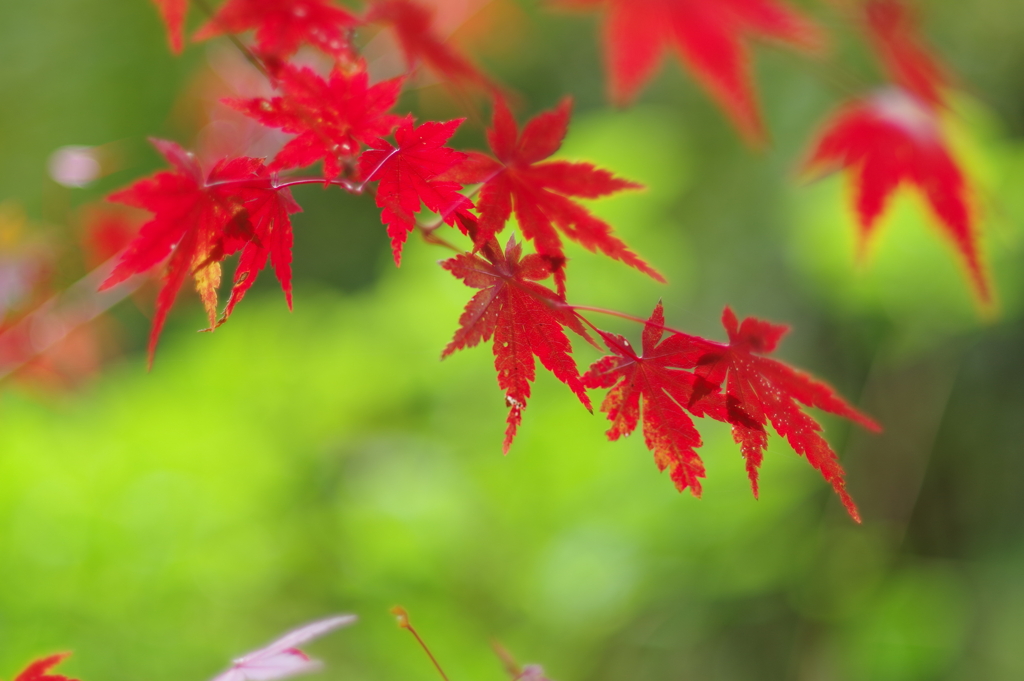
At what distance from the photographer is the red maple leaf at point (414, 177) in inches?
15.8

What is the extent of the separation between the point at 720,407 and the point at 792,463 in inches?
55.6

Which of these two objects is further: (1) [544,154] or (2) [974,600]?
(2) [974,600]

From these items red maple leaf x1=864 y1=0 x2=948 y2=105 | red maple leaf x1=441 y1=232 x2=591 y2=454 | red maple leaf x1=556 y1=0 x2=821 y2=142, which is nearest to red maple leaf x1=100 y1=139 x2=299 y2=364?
red maple leaf x1=441 y1=232 x2=591 y2=454

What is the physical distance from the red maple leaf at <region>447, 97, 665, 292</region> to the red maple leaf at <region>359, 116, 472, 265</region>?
0.5 inches

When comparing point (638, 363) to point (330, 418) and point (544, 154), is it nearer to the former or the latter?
point (544, 154)

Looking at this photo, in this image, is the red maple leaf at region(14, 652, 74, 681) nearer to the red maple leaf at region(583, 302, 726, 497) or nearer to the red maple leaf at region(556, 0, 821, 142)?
the red maple leaf at region(583, 302, 726, 497)

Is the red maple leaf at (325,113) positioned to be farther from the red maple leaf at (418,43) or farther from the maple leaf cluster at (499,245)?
the red maple leaf at (418,43)

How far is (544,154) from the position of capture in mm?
427

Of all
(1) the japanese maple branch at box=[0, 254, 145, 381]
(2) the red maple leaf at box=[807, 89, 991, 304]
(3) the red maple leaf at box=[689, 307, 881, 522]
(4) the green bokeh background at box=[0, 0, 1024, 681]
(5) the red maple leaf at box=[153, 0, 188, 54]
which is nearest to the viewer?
(3) the red maple leaf at box=[689, 307, 881, 522]

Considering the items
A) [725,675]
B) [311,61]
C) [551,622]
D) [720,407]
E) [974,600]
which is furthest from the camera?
[725,675]

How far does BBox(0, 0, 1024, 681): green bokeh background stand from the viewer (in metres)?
1.42

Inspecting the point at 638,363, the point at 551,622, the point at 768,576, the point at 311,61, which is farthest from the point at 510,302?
the point at 768,576

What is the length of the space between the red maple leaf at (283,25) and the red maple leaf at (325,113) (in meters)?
0.11

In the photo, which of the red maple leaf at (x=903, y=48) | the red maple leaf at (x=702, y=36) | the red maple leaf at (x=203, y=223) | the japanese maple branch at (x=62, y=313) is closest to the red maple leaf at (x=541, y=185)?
the red maple leaf at (x=203, y=223)
